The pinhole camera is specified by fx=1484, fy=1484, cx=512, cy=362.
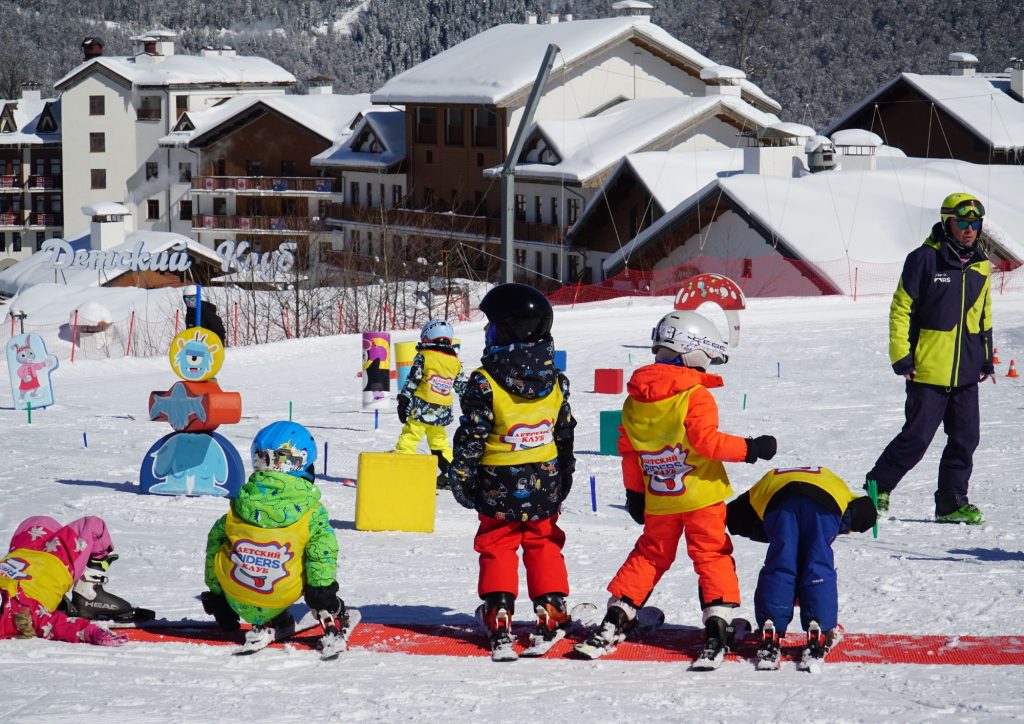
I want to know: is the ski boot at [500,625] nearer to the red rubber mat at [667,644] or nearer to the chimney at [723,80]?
the red rubber mat at [667,644]

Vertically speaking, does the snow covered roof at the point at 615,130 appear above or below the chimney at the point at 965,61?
below

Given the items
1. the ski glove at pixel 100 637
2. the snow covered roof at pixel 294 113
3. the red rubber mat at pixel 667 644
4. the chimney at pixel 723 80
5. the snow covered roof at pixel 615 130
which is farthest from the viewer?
the snow covered roof at pixel 294 113

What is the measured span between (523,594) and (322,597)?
5.40 ft

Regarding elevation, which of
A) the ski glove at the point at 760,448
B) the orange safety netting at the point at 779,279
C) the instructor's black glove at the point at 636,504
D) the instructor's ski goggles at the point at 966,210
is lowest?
the instructor's black glove at the point at 636,504

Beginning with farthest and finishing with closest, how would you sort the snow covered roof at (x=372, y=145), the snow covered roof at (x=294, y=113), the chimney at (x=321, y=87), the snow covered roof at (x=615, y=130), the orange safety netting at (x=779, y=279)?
the chimney at (x=321, y=87) → the snow covered roof at (x=294, y=113) → the snow covered roof at (x=372, y=145) → the snow covered roof at (x=615, y=130) → the orange safety netting at (x=779, y=279)

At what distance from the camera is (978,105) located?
49.1 m

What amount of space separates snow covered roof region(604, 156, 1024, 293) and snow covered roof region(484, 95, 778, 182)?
20.6ft

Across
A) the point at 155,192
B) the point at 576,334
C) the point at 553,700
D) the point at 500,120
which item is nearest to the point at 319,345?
the point at 576,334

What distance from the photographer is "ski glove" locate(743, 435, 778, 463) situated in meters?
6.09

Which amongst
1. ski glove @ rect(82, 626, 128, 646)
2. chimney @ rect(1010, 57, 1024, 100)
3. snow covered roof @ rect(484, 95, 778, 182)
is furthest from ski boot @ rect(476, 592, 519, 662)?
chimney @ rect(1010, 57, 1024, 100)

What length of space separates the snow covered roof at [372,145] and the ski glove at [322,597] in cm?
4910

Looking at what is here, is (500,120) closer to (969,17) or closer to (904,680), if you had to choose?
(904,680)

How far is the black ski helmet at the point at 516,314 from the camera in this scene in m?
6.48

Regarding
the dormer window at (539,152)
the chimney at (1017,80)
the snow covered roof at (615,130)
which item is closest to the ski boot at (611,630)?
the snow covered roof at (615,130)
